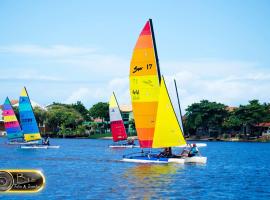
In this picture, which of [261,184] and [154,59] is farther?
[154,59]

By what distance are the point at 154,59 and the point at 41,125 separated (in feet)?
446

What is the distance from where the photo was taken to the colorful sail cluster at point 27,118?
8644cm

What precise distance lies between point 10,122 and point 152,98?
6097 centimetres

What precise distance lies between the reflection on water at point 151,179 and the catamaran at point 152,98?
194cm

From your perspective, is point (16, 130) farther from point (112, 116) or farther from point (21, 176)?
point (21, 176)

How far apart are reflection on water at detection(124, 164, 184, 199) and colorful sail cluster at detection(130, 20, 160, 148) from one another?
5262mm

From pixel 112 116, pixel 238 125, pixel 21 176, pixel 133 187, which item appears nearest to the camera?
pixel 21 176

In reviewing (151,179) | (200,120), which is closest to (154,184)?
(151,179)

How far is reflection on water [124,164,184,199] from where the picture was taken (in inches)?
1197

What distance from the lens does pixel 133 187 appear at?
33.4m

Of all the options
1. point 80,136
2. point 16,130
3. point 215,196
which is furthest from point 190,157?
point 80,136

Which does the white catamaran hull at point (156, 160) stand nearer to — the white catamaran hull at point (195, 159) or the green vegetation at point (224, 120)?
the white catamaran hull at point (195, 159)

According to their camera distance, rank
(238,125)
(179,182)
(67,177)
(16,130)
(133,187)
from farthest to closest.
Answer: (238,125) < (16,130) < (67,177) < (179,182) < (133,187)

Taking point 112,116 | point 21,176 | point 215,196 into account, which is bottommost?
point 215,196
